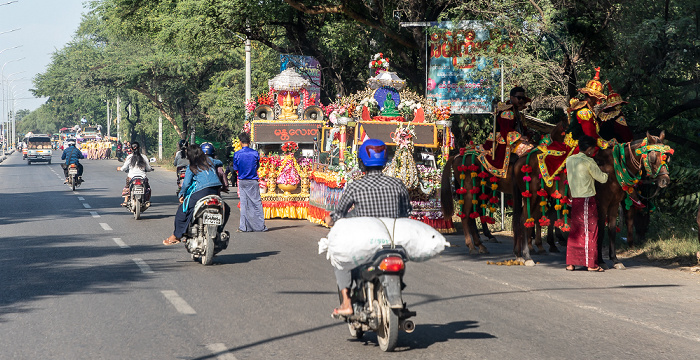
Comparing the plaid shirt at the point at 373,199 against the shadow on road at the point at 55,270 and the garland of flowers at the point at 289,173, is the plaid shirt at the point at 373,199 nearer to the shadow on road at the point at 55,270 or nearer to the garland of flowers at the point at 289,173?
the shadow on road at the point at 55,270

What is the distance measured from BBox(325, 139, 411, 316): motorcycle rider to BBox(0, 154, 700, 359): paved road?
1.92 feet

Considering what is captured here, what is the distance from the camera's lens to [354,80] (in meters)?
33.7

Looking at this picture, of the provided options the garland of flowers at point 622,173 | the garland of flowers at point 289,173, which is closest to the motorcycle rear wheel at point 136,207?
the garland of flowers at point 289,173

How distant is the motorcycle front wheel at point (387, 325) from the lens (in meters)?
7.10

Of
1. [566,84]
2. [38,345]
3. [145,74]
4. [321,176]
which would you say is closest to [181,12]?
[321,176]

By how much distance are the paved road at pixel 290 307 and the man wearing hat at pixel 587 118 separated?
201 centimetres

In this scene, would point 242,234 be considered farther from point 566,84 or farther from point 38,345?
point 38,345

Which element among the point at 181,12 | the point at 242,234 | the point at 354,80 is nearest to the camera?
the point at 242,234

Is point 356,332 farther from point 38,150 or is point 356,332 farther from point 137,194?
point 38,150

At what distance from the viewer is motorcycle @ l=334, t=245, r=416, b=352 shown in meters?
6.95

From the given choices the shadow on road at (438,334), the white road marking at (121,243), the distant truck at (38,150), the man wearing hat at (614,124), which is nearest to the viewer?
the shadow on road at (438,334)

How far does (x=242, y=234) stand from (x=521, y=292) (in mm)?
8264

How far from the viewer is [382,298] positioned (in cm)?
721

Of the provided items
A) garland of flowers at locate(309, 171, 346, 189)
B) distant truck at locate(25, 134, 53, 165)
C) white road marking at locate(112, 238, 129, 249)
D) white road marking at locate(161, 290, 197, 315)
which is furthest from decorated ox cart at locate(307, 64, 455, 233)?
distant truck at locate(25, 134, 53, 165)
